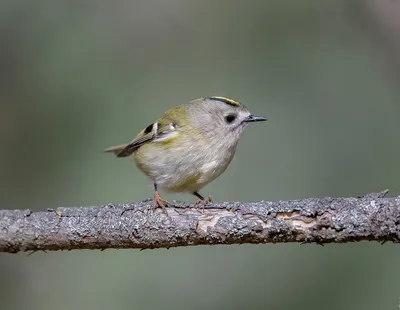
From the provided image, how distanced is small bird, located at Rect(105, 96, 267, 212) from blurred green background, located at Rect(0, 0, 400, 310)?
1.03 m

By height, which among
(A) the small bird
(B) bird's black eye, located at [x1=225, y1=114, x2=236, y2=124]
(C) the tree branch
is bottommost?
(C) the tree branch

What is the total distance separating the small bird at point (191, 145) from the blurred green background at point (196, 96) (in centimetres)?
103

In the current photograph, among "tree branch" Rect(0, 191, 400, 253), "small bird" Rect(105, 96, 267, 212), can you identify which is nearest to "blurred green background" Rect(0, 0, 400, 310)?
"small bird" Rect(105, 96, 267, 212)

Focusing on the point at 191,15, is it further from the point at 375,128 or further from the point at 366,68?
the point at 375,128

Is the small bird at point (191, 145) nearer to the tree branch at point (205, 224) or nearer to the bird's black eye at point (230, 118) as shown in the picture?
the bird's black eye at point (230, 118)

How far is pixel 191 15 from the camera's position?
6.01 m

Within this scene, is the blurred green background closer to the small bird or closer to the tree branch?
the small bird

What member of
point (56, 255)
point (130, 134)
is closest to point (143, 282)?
point (56, 255)

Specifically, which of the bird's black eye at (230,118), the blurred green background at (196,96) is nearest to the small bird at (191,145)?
the bird's black eye at (230,118)

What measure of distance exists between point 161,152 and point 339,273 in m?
1.76

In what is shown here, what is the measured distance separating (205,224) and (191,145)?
0.89m

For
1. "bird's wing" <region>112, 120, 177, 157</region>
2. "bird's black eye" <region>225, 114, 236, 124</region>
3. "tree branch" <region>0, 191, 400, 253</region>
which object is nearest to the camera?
"tree branch" <region>0, 191, 400, 253</region>

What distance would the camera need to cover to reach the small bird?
10.8 feet

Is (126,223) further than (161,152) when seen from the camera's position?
No
